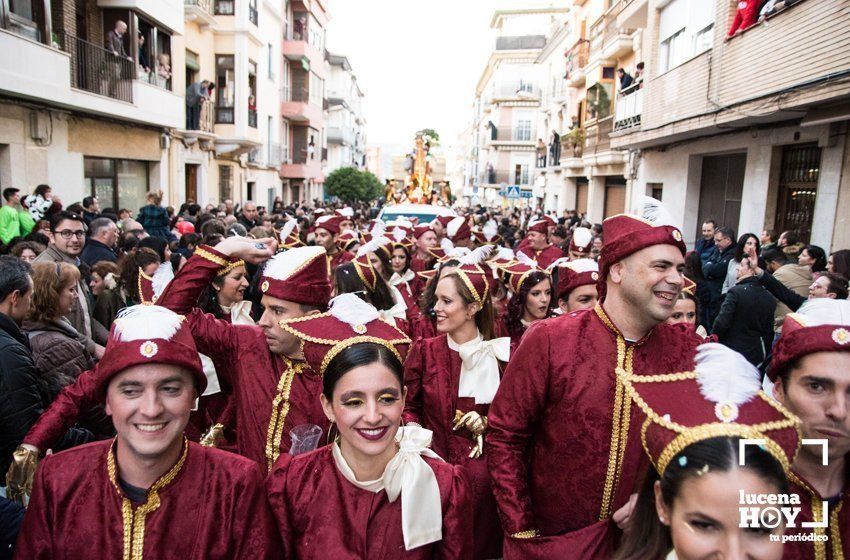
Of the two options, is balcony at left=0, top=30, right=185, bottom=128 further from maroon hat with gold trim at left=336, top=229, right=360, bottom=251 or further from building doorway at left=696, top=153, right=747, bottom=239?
building doorway at left=696, top=153, right=747, bottom=239

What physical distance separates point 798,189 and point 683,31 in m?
5.74

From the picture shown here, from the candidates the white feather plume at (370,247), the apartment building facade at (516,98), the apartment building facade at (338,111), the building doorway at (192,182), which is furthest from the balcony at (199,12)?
the apartment building facade at (516,98)

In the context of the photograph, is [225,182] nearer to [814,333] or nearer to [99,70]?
[99,70]

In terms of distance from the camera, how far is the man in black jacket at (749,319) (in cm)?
613

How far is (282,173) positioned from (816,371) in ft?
110

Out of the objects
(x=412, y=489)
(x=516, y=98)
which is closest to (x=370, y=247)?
(x=412, y=489)

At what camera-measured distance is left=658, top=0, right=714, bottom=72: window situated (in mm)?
13211

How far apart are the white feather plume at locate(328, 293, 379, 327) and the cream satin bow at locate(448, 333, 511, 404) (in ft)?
3.71

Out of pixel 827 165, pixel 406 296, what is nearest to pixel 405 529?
pixel 406 296

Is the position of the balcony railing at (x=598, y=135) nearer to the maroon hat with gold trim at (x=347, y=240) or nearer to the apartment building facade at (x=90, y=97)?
the maroon hat with gold trim at (x=347, y=240)

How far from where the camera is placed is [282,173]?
34094 millimetres

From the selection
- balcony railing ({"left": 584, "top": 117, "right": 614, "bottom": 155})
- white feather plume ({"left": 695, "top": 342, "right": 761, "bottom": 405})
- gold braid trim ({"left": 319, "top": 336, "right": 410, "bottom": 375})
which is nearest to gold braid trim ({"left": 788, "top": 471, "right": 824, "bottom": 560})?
white feather plume ({"left": 695, "top": 342, "right": 761, "bottom": 405})

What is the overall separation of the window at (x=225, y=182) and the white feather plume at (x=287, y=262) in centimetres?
2162

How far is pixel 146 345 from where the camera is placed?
2.33 m
